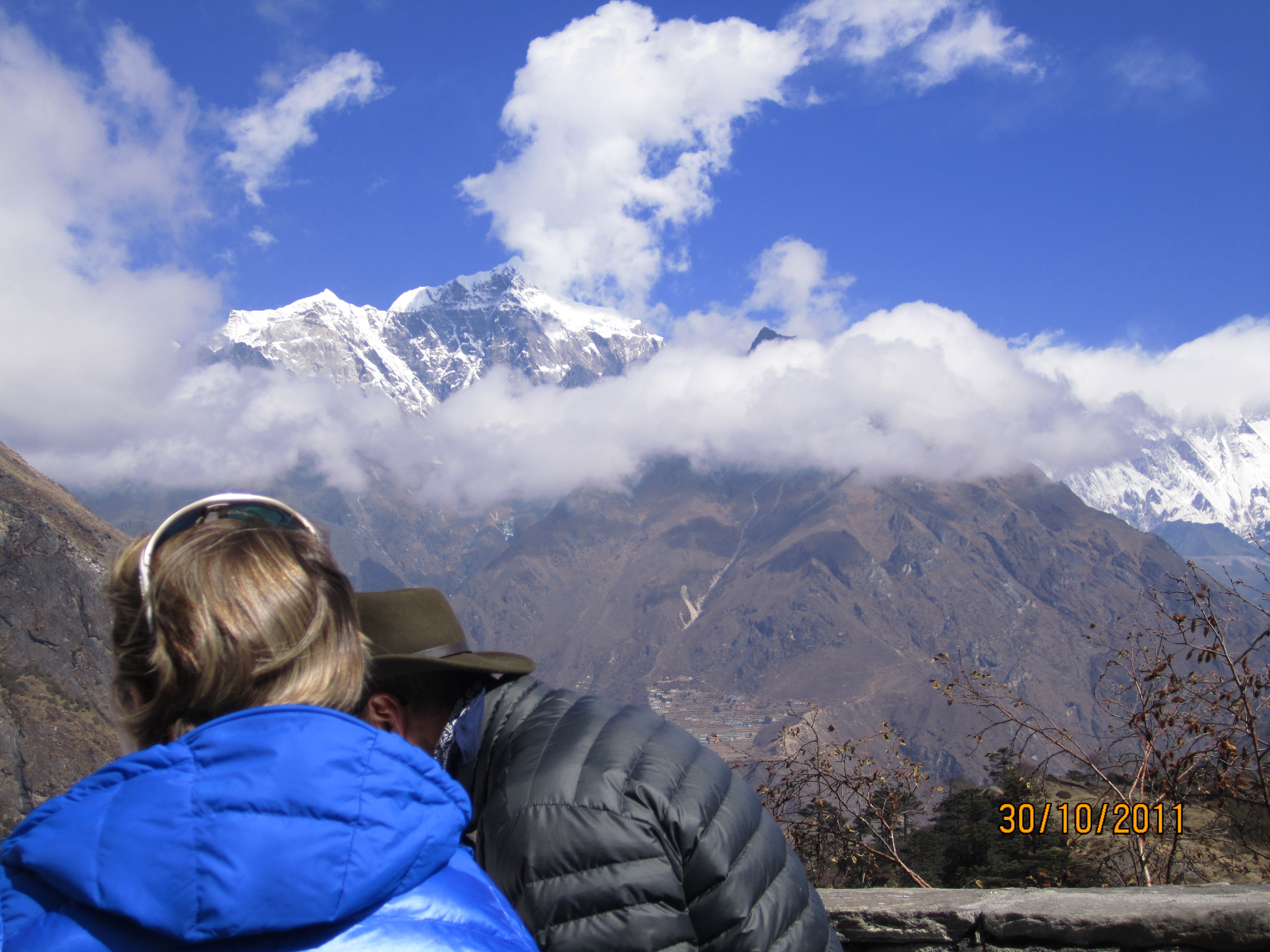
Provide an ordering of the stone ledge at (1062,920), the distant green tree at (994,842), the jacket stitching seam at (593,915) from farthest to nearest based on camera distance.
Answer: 1. the distant green tree at (994,842)
2. the stone ledge at (1062,920)
3. the jacket stitching seam at (593,915)

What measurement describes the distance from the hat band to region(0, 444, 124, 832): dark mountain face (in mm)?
52072

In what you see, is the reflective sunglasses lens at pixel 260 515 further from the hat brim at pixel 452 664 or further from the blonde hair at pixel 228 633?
the hat brim at pixel 452 664

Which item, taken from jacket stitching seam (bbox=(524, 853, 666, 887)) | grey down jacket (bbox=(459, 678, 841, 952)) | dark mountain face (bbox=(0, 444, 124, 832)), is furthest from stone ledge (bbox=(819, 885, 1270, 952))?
dark mountain face (bbox=(0, 444, 124, 832))

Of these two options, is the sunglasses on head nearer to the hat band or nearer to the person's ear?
the hat band

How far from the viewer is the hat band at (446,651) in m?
2.81

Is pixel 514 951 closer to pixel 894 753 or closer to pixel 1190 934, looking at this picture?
pixel 1190 934

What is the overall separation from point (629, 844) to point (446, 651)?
3.05 ft

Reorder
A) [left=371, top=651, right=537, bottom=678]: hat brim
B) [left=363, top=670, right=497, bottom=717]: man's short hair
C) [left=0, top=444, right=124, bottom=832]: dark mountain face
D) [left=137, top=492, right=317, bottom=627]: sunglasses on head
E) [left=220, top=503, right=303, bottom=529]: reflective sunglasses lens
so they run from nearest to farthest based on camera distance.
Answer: [left=137, top=492, right=317, bottom=627]: sunglasses on head, [left=220, top=503, right=303, bottom=529]: reflective sunglasses lens, [left=371, top=651, right=537, bottom=678]: hat brim, [left=363, top=670, right=497, bottom=717]: man's short hair, [left=0, top=444, right=124, bottom=832]: dark mountain face

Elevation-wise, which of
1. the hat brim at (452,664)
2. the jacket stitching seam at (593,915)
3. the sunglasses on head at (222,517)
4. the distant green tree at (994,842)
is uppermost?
the sunglasses on head at (222,517)

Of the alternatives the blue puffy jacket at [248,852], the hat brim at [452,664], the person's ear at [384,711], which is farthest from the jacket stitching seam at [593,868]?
the blue puffy jacket at [248,852]

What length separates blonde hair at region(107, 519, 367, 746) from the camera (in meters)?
1.67

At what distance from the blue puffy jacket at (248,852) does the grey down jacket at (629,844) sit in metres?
0.94

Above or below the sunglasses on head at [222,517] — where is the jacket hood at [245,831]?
below

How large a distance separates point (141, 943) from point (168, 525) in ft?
3.04
